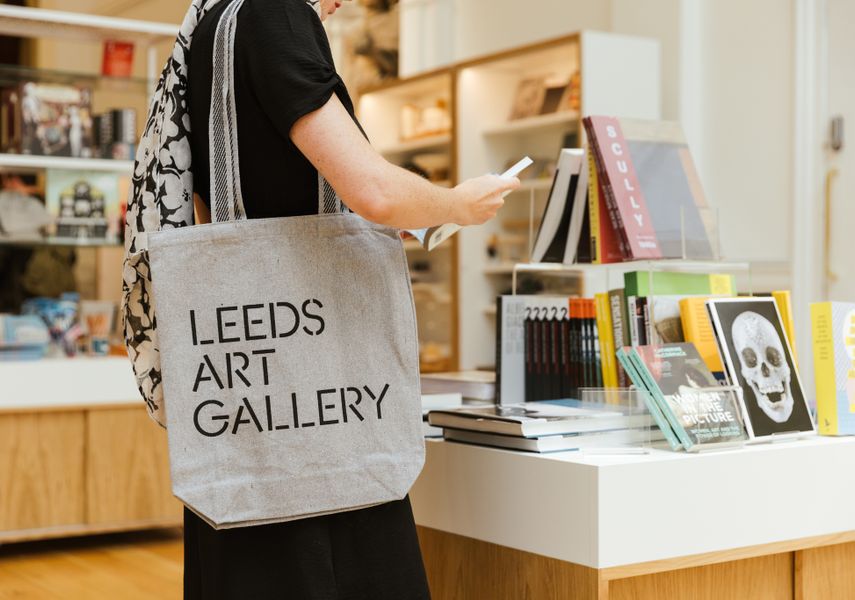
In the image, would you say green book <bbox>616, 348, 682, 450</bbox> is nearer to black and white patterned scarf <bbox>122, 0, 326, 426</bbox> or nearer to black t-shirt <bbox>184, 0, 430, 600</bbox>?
black t-shirt <bbox>184, 0, 430, 600</bbox>

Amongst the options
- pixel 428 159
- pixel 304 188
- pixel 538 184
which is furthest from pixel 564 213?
pixel 428 159

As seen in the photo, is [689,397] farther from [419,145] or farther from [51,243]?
[419,145]

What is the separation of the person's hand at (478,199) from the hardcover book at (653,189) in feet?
1.80

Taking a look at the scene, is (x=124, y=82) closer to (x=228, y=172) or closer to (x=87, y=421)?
(x=87, y=421)

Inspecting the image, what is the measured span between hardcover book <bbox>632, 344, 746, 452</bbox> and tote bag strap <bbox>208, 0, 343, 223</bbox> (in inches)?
28.5

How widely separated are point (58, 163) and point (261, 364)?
279cm

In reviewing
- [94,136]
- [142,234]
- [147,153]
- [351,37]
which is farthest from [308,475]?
[351,37]

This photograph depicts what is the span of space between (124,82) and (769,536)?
120 inches

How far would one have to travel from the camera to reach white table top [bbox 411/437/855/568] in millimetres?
1556

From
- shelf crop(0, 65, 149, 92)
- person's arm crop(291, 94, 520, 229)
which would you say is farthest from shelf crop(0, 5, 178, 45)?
person's arm crop(291, 94, 520, 229)

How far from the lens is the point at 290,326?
4.44 feet

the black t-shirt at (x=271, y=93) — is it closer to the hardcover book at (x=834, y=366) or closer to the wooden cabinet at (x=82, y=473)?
the hardcover book at (x=834, y=366)

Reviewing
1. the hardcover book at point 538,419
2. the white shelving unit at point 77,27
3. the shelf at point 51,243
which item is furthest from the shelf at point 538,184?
the hardcover book at point 538,419

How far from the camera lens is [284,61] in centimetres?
130
